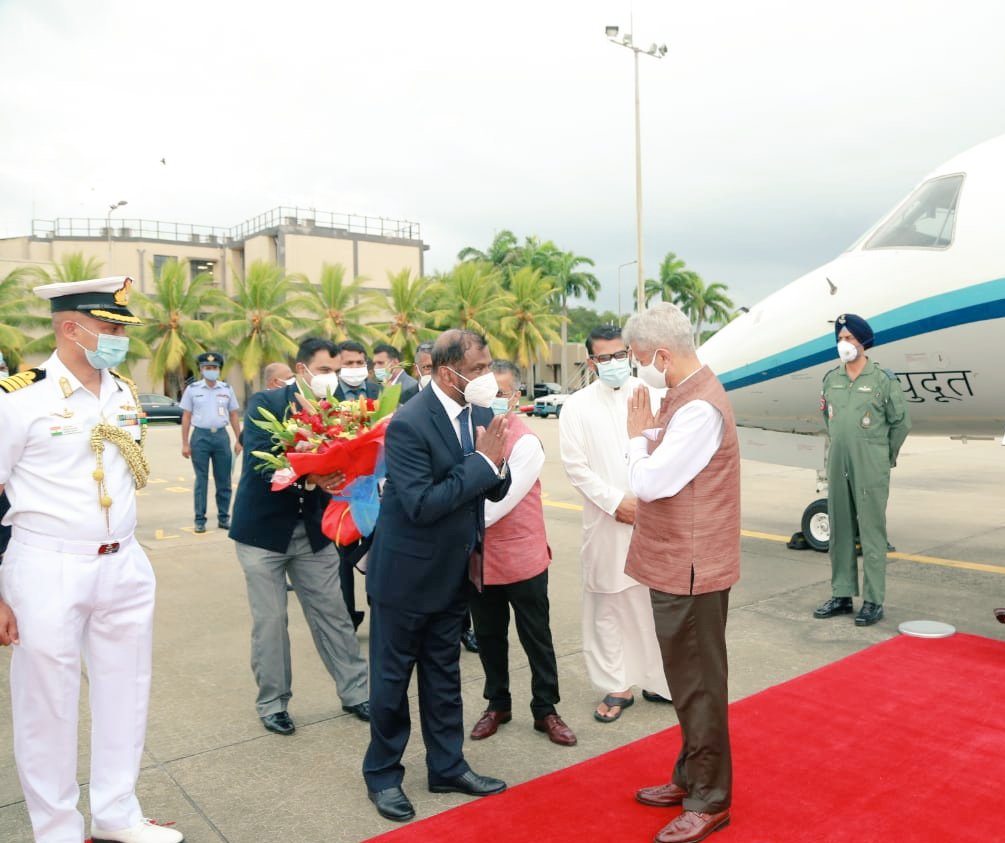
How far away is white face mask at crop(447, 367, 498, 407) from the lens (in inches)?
122

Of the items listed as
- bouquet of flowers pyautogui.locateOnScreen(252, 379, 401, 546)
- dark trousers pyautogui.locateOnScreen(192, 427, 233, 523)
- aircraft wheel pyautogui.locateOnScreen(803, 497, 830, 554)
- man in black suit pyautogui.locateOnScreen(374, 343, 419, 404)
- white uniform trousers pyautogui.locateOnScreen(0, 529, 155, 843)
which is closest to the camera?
white uniform trousers pyautogui.locateOnScreen(0, 529, 155, 843)

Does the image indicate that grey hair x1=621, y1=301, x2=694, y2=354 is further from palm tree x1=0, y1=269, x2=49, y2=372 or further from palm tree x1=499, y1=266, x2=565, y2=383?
palm tree x1=499, y1=266, x2=565, y2=383

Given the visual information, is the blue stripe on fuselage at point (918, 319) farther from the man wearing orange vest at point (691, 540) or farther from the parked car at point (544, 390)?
the parked car at point (544, 390)

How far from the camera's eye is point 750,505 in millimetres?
10281

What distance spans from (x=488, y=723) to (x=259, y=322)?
37421 mm

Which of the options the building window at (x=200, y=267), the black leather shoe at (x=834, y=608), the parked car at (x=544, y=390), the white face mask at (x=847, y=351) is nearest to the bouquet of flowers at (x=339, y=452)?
the white face mask at (x=847, y=351)

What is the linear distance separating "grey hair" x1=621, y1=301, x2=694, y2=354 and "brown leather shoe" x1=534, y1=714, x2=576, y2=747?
180 centimetres

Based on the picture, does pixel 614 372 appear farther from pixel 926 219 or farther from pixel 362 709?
pixel 926 219

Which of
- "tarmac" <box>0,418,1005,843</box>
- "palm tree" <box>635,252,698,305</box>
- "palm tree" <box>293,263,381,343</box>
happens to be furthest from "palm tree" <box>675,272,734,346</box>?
"tarmac" <box>0,418,1005,843</box>

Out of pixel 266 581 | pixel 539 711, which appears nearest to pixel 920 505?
pixel 539 711

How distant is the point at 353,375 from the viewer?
5.72 metres

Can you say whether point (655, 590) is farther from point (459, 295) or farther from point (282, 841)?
point (459, 295)

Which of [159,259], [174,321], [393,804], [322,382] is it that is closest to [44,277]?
[159,259]

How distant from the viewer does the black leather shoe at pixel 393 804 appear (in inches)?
122
